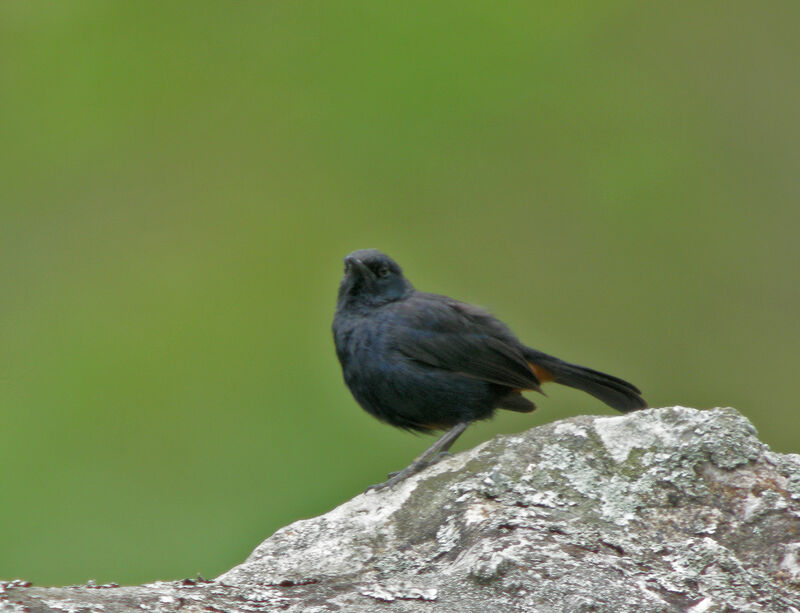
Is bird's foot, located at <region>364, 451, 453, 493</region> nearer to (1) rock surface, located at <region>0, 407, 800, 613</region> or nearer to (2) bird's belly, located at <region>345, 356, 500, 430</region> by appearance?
(1) rock surface, located at <region>0, 407, 800, 613</region>

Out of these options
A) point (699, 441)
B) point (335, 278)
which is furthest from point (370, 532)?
point (335, 278)

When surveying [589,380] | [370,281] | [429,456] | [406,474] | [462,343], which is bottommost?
[406,474]

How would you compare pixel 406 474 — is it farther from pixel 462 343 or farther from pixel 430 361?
pixel 462 343

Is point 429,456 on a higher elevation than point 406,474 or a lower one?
higher

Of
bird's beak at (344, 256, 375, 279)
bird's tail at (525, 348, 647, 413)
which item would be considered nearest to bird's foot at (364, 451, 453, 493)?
bird's tail at (525, 348, 647, 413)

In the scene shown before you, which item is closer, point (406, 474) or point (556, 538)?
point (556, 538)

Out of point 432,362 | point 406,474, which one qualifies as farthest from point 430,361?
point 406,474
